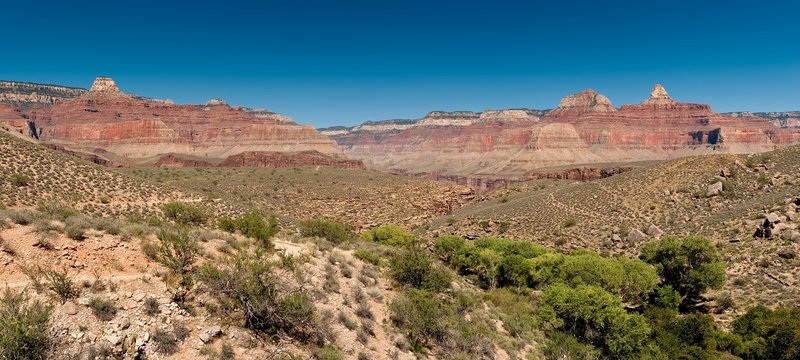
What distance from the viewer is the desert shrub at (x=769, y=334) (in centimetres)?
2275

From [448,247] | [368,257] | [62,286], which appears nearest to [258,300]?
[62,286]

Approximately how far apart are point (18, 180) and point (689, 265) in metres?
48.7

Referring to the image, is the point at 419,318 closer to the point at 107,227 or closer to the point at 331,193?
the point at 107,227

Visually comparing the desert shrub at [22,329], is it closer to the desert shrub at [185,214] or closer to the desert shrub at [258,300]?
A: the desert shrub at [258,300]

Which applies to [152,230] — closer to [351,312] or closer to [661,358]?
[351,312]

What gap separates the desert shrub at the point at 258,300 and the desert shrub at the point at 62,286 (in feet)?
11.0

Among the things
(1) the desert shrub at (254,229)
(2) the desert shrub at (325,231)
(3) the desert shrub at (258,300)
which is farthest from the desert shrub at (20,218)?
(2) the desert shrub at (325,231)

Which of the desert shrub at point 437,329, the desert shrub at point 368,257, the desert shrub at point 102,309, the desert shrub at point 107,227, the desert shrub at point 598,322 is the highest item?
the desert shrub at point 107,227

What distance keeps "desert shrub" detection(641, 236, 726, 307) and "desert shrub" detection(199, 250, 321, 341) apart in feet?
97.7

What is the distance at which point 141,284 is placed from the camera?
13570 millimetres

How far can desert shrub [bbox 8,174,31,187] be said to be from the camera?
31.6 m

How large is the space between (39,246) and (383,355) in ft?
36.6

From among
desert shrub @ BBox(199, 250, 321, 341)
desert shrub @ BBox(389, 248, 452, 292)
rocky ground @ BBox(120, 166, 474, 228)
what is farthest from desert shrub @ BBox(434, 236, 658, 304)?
rocky ground @ BBox(120, 166, 474, 228)

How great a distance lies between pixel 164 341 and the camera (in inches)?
469
